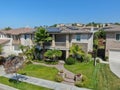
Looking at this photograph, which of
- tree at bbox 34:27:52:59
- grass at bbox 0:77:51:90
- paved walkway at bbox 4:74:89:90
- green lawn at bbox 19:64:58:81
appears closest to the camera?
paved walkway at bbox 4:74:89:90

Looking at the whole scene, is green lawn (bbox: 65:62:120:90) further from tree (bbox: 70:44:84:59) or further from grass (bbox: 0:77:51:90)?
grass (bbox: 0:77:51:90)

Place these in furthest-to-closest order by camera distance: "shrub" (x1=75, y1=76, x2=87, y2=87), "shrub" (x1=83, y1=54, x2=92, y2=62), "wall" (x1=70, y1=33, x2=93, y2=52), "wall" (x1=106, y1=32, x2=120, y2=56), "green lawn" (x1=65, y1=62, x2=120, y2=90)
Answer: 1. "wall" (x1=70, y1=33, x2=93, y2=52)
2. "shrub" (x1=83, y1=54, x2=92, y2=62)
3. "wall" (x1=106, y1=32, x2=120, y2=56)
4. "shrub" (x1=75, y1=76, x2=87, y2=87)
5. "green lawn" (x1=65, y1=62, x2=120, y2=90)

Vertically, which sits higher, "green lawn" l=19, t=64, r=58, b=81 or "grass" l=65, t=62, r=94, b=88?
"grass" l=65, t=62, r=94, b=88

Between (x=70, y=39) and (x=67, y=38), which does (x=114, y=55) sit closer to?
(x=70, y=39)

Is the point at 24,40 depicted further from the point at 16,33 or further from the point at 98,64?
the point at 98,64

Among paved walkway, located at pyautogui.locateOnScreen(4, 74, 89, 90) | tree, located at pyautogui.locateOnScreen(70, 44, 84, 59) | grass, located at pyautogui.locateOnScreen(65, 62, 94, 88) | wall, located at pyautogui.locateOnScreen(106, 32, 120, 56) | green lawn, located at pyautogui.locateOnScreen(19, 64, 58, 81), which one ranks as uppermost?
wall, located at pyautogui.locateOnScreen(106, 32, 120, 56)

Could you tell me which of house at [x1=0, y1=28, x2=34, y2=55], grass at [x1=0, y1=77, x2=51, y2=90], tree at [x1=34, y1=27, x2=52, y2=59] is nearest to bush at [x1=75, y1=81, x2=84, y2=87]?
grass at [x1=0, y1=77, x2=51, y2=90]

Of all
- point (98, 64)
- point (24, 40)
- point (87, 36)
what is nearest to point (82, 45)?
point (87, 36)
